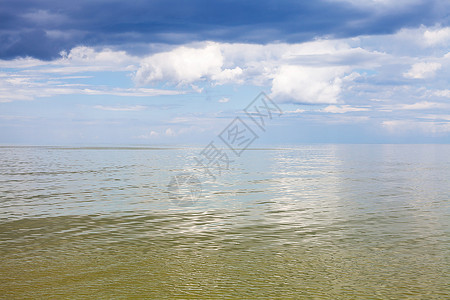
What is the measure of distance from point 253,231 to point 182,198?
16.5 meters

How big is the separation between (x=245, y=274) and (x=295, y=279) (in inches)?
73.2

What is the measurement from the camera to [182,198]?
133ft

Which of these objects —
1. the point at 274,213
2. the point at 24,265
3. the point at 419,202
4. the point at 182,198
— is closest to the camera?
the point at 24,265

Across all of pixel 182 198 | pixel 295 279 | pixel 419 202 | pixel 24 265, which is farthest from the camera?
pixel 182 198

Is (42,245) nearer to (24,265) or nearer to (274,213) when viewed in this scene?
(24,265)

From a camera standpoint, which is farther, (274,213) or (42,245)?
(274,213)

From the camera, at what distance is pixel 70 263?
18000 mm

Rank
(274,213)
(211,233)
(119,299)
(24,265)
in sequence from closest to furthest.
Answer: (119,299) < (24,265) < (211,233) < (274,213)

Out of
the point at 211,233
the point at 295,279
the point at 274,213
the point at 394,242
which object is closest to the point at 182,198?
the point at 274,213

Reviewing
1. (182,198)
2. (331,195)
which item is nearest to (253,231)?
(182,198)

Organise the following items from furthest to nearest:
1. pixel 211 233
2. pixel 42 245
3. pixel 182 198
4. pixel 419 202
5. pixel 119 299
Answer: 1. pixel 182 198
2. pixel 419 202
3. pixel 211 233
4. pixel 42 245
5. pixel 119 299

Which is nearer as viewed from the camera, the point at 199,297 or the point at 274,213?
the point at 199,297

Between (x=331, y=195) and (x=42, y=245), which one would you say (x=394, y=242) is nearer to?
(x=42, y=245)

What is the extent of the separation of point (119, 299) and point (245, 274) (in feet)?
15.9
